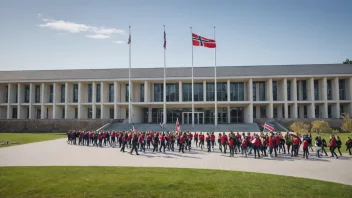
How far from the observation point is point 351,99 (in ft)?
144

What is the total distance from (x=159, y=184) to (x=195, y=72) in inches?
1503

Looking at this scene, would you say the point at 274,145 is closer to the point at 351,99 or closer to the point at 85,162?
the point at 85,162

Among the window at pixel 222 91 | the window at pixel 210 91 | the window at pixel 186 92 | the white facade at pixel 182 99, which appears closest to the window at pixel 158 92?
the white facade at pixel 182 99

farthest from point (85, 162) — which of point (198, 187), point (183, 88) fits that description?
point (183, 88)

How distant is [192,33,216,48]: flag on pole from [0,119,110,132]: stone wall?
20534 mm

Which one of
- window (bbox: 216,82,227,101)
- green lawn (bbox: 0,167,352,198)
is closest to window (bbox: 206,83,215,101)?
window (bbox: 216,82,227,101)

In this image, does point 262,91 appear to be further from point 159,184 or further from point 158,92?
point 159,184

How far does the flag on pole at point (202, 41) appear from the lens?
3315 cm

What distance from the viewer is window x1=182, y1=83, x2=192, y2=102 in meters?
48.6

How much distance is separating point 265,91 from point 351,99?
14462 millimetres

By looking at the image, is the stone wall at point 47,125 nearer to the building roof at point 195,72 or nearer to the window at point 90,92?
the window at point 90,92

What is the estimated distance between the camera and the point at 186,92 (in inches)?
1932

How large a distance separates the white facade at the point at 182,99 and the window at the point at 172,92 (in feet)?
0.98

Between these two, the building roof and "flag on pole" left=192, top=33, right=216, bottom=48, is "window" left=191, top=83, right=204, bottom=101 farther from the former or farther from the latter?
"flag on pole" left=192, top=33, right=216, bottom=48
